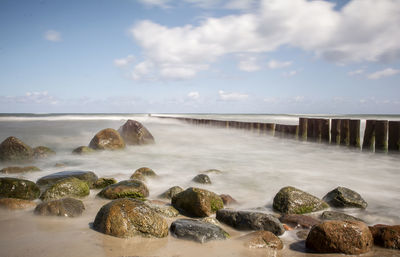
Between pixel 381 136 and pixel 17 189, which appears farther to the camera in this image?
pixel 381 136

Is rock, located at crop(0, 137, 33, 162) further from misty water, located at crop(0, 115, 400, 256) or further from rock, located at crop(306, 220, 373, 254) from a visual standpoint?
rock, located at crop(306, 220, 373, 254)

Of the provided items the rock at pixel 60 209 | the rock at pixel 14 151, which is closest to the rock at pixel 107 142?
the rock at pixel 14 151

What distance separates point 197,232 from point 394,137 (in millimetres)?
9022

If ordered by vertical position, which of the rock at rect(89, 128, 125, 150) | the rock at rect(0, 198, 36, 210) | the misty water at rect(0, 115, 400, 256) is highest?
the rock at rect(89, 128, 125, 150)

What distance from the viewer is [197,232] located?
8.83 feet

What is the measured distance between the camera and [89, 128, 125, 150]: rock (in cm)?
898

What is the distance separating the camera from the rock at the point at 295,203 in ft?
12.3

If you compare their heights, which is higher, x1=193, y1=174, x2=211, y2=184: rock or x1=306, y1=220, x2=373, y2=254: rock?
x1=306, y1=220, x2=373, y2=254: rock

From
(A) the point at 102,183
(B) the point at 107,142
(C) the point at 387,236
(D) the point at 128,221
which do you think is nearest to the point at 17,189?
(A) the point at 102,183

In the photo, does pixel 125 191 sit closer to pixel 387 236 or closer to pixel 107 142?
pixel 387 236

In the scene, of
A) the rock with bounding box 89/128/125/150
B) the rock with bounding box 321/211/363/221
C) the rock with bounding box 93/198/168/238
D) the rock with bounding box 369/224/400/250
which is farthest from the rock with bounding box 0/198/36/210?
the rock with bounding box 89/128/125/150

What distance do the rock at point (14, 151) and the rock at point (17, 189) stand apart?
4132 millimetres

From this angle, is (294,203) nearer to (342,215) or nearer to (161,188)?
(342,215)

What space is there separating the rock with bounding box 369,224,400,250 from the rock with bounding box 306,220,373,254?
0.16 meters
